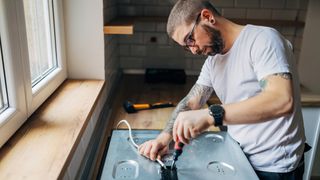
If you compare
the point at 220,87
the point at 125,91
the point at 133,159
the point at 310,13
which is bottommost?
the point at 125,91

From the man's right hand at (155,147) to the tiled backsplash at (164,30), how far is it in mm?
1303

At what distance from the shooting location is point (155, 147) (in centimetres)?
106

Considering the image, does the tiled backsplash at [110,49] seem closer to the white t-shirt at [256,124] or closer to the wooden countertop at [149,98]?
the wooden countertop at [149,98]

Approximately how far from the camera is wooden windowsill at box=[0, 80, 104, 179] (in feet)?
3.06

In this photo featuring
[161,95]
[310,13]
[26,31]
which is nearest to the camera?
[26,31]

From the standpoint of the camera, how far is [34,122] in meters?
1.22

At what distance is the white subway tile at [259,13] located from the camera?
7.63 ft

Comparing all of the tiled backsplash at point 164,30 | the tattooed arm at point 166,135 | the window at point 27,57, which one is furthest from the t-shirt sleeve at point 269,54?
the tiled backsplash at point 164,30

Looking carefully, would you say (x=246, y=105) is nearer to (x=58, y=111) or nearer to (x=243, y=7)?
(x=58, y=111)

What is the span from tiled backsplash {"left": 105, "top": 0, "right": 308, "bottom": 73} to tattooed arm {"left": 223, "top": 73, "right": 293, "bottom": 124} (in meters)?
1.43

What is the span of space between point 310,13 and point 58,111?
176 cm

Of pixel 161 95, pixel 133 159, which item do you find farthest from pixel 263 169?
pixel 161 95

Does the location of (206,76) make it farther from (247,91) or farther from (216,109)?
(216,109)

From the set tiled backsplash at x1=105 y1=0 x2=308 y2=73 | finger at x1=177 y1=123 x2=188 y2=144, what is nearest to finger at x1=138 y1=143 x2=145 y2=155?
finger at x1=177 y1=123 x2=188 y2=144
